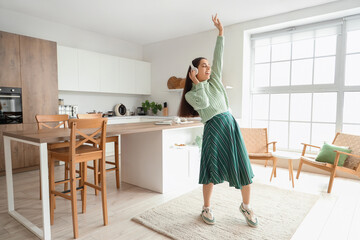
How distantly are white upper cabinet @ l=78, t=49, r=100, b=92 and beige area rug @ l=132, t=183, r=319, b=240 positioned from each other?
3.17 meters

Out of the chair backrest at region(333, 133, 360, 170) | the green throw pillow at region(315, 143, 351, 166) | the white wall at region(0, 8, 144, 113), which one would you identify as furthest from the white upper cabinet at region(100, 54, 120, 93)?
the chair backrest at region(333, 133, 360, 170)

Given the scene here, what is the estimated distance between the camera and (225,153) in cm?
196

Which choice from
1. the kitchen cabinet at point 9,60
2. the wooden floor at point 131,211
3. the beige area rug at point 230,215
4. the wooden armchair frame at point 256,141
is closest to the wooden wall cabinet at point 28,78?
the kitchen cabinet at point 9,60

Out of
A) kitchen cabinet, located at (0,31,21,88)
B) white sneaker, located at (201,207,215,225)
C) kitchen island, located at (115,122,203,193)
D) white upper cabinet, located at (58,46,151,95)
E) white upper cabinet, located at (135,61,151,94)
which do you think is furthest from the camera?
white upper cabinet, located at (135,61,151,94)

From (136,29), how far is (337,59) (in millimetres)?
3743

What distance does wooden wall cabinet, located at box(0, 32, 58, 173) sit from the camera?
345cm

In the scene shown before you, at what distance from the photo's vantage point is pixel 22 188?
2.96 meters

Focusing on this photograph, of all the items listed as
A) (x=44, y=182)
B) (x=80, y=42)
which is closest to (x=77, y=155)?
(x=44, y=182)

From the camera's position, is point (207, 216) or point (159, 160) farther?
point (159, 160)

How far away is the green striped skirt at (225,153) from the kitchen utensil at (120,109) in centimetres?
384

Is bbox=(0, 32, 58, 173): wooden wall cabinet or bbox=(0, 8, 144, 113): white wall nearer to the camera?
bbox=(0, 32, 58, 173): wooden wall cabinet

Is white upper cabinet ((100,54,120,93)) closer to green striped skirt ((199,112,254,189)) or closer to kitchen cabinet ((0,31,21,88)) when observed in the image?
kitchen cabinet ((0,31,21,88))

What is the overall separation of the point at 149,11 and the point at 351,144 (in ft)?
12.0

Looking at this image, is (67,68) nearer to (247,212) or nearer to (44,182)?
(44,182)
